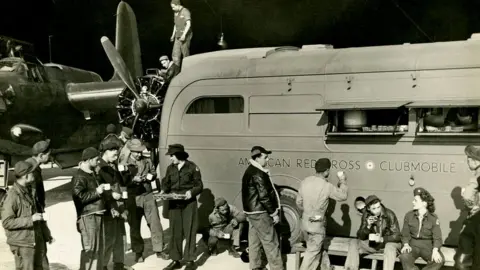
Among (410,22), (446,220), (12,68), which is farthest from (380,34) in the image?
(446,220)

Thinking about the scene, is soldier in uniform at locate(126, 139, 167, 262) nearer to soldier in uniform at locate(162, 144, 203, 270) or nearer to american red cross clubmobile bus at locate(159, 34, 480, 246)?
soldier in uniform at locate(162, 144, 203, 270)

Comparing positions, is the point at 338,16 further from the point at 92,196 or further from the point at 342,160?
the point at 92,196

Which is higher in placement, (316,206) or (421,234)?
(316,206)

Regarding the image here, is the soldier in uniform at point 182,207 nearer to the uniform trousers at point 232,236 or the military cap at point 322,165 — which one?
the uniform trousers at point 232,236

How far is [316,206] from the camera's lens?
7176 mm

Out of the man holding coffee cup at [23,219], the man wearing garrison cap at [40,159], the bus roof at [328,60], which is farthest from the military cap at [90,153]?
the bus roof at [328,60]

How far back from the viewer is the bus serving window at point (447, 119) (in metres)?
7.69

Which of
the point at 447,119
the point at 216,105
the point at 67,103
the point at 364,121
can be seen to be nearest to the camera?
the point at 447,119

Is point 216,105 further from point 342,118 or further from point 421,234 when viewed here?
point 421,234

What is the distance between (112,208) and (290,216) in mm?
3038

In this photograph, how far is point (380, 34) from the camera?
21.9 m

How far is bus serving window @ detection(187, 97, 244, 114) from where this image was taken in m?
9.30

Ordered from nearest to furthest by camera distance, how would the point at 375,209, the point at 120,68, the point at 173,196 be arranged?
the point at 375,209, the point at 173,196, the point at 120,68

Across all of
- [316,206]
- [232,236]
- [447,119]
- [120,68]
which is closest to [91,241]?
[232,236]
